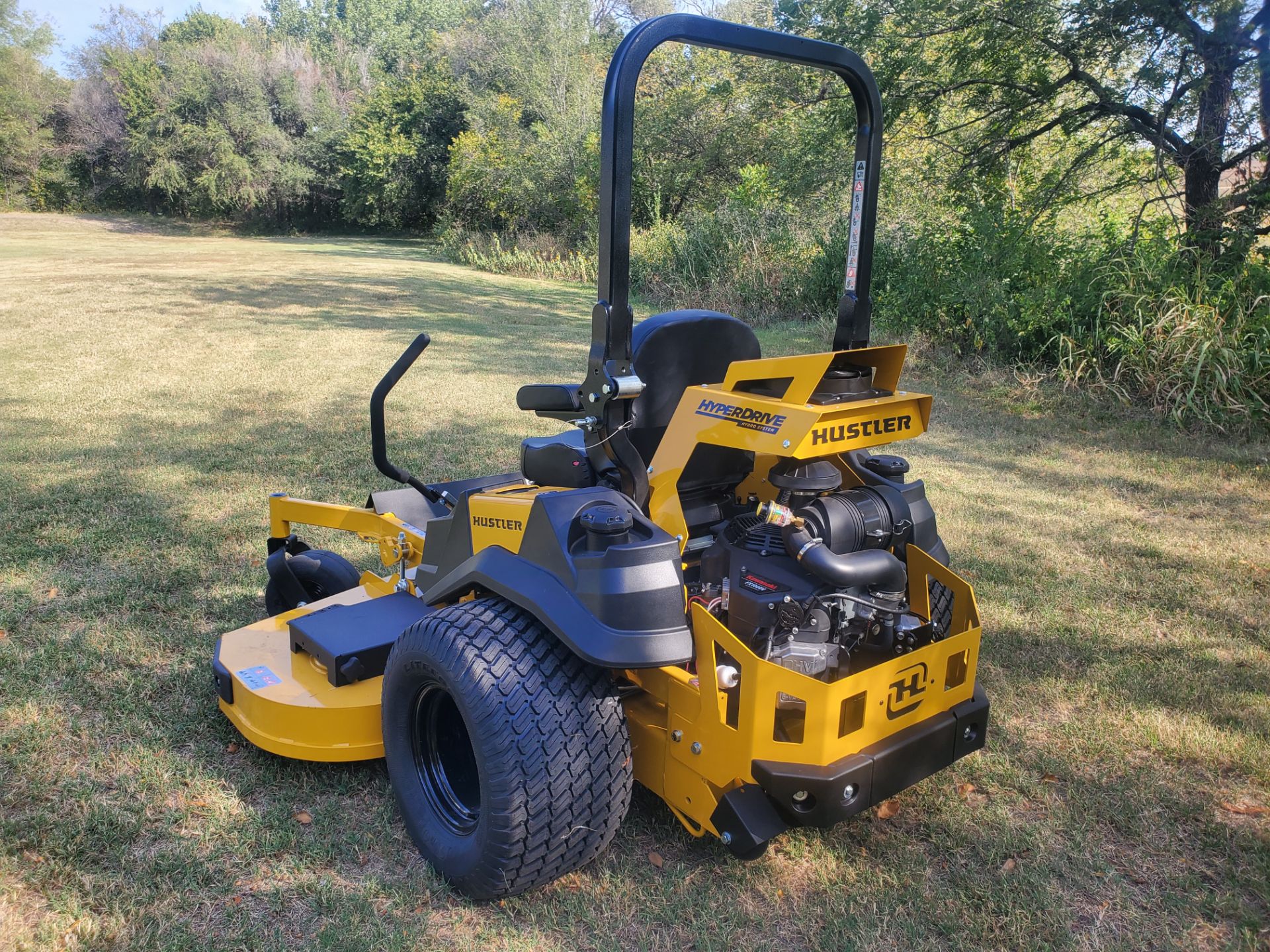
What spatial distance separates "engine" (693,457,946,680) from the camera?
2.56 m

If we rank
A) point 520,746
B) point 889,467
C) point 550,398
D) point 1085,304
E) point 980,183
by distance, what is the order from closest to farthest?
point 520,746 < point 550,398 < point 889,467 < point 1085,304 < point 980,183

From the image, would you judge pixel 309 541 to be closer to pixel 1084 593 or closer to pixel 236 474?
pixel 236 474

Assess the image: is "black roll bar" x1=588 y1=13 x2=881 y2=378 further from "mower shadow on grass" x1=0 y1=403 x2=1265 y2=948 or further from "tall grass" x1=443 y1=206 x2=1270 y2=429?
"tall grass" x1=443 y1=206 x2=1270 y2=429

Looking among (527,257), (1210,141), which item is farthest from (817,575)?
(527,257)

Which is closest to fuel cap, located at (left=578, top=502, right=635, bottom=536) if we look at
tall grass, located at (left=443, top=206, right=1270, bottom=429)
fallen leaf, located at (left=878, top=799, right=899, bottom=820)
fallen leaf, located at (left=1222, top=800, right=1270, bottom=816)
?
fallen leaf, located at (left=878, top=799, right=899, bottom=820)

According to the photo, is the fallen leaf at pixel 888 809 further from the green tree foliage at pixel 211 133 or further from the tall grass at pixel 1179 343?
the green tree foliage at pixel 211 133

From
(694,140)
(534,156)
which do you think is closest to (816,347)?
(694,140)

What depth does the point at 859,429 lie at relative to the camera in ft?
8.34

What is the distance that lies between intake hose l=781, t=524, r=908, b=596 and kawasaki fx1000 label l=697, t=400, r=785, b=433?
0.33m

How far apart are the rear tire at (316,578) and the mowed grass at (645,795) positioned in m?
0.28

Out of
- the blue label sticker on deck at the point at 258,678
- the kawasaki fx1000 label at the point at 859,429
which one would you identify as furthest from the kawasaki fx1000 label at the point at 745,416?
the blue label sticker on deck at the point at 258,678

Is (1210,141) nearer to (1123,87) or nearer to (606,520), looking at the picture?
(1123,87)

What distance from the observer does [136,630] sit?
4.06 metres

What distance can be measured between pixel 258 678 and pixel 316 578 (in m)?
0.98
